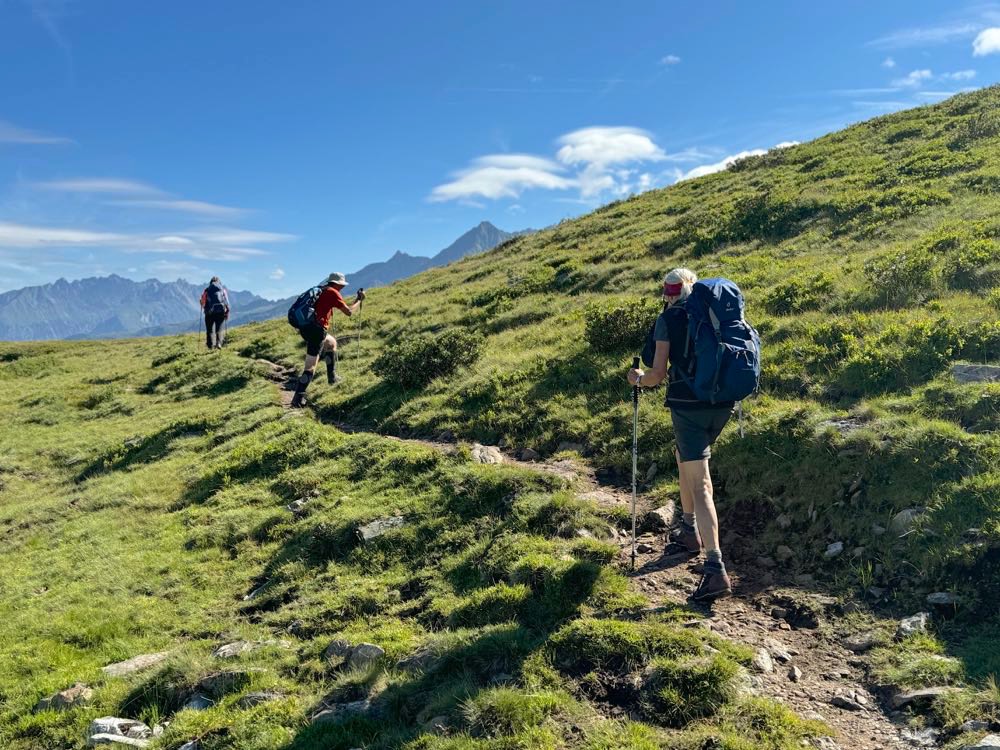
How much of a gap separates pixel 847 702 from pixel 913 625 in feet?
4.19

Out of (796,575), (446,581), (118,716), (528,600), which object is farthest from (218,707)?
(796,575)

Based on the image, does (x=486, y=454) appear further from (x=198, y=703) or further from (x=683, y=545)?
(x=198, y=703)

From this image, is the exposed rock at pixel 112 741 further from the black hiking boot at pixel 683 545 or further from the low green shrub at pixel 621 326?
the low green shrub at pixel 621 326

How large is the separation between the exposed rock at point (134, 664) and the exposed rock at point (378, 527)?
2.92 meters

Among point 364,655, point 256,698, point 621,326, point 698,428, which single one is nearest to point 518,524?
point 364,655

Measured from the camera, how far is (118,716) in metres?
6.80

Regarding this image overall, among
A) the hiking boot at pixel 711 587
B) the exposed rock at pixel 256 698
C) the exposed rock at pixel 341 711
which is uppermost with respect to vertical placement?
the hiking boot at pixel 711 587

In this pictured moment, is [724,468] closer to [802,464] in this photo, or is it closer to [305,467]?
[802,464]

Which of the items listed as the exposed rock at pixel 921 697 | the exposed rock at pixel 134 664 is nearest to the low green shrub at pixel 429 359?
the exposed rock at pixel 134 664

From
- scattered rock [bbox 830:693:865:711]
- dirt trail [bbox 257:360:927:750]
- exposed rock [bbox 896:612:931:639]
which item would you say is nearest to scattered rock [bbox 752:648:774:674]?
dirt trail [bbox 257:360:927:750]

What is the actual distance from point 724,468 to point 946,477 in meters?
2.69

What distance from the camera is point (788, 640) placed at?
19.7 ft

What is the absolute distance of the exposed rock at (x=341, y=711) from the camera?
19.0ft

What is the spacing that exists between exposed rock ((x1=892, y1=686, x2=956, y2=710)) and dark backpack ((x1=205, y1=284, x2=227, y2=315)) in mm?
29051
